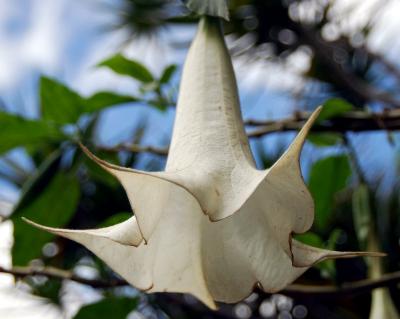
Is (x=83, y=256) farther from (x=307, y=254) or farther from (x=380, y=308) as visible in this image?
(x=307, y=254)

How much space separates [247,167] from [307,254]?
0.24 feet

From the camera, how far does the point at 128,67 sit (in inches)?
33.1

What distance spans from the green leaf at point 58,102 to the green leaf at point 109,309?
0.23m

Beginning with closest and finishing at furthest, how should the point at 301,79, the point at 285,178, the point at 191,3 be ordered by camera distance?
the point at 285,178, the point at 191,3, the point at 301,79

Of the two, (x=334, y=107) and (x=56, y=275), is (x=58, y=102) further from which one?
(x=334, y=107)

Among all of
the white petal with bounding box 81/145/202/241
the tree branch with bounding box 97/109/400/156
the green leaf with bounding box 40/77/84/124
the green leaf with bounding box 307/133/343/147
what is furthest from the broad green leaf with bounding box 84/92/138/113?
the white petal with bounding box 81/145/202/241

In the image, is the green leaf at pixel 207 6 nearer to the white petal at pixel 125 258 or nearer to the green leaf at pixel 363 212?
the white petal at pixel 125 258

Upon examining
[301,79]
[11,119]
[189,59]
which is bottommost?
[301,79]

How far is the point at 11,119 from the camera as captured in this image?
781 millimetres

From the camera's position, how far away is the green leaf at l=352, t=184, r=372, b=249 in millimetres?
774

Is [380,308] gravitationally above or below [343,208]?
above

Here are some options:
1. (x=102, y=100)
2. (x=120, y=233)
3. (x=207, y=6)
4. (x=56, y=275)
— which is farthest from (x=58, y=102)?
(x=120, y=233)

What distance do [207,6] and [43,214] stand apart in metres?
0.37

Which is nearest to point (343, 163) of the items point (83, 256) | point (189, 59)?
point (189, 59)
